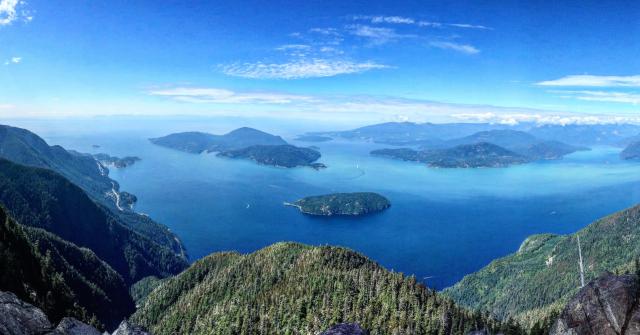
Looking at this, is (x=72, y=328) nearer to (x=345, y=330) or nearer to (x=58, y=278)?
(x=345, y=330)

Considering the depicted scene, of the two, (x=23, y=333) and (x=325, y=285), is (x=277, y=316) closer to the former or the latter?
(x=325, y=285)

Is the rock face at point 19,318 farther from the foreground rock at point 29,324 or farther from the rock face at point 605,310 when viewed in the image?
the rock face at point 605,310

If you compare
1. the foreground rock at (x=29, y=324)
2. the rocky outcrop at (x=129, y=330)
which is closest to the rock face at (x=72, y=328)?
the foreground rock at (x=29, y=324)

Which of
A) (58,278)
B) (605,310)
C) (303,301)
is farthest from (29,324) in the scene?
(58,278)

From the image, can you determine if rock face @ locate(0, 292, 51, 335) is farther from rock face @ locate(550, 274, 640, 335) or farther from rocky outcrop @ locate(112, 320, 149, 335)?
rock face @ locate(550, 274, 640, 335)

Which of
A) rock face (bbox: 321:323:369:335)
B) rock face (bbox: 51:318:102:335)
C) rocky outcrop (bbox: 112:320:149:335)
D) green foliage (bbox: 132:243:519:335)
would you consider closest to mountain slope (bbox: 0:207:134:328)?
green foliage (bbox: 132:243:519:335)

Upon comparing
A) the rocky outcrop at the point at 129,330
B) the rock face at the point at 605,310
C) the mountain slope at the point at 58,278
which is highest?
the rock face at the point at 605,310
